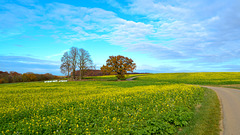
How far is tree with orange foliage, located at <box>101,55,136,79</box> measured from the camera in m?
52.7

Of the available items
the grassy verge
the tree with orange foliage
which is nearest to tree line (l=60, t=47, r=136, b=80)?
the tree with orange foliage

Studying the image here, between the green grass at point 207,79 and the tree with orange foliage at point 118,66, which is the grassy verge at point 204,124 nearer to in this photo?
the green grass at point 207,79

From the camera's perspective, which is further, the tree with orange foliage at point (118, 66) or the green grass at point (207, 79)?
the tree with orange foliage at point (118, 66)

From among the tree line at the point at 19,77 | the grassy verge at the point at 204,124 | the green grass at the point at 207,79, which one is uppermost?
the tree line at the point at 19,77

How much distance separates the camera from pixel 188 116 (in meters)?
9.38

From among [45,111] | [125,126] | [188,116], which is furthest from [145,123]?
[45,111]

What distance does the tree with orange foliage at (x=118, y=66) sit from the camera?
52656 millimetres

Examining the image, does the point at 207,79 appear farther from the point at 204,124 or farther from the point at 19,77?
the point at 19,77

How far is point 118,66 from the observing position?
53625 mm

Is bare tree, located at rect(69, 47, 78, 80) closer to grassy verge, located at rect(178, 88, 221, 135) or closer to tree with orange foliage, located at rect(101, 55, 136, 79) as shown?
tree with orange foliage, located at rect(101, 55, 136, 79)

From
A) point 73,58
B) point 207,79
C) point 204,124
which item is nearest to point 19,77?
point 73,58

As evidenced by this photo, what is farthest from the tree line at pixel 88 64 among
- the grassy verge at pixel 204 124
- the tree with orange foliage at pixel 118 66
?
the grassy verge at pixel 204 124

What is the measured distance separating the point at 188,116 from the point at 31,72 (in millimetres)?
70712

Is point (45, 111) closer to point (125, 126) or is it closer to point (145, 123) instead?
point (125, 126)
